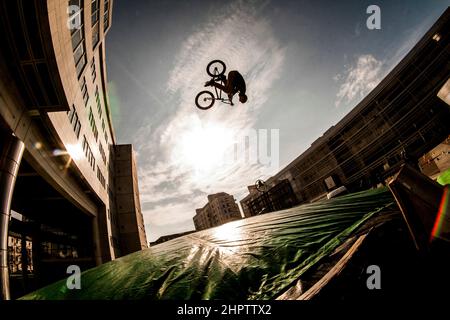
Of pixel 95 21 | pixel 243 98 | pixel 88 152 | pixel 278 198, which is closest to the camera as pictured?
pixel 243 98

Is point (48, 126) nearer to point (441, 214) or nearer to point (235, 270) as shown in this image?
point (235, 270)

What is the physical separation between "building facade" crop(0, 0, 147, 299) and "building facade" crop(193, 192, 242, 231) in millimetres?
67902

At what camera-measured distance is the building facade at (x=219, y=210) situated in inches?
3571

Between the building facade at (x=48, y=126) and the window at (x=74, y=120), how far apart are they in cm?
7

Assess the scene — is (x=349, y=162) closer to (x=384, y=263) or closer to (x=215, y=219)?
(x=384, y=263)

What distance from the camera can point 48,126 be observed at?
10.5 meters

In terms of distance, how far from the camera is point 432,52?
24.7m

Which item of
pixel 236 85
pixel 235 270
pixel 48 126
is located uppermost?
pixel 48 126

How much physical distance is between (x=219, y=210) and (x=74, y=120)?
82849 mm

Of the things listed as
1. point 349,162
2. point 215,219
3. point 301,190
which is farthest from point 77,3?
point 215,219

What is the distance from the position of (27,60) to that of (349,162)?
135ft

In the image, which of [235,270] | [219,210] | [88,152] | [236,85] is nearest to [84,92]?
[88,152]

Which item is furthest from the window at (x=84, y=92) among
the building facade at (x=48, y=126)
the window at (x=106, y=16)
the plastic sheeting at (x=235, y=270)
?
the plastic sheeting at (x=235, y=270)
